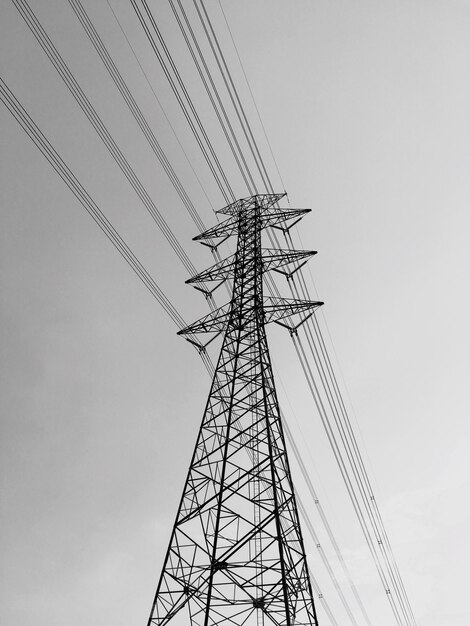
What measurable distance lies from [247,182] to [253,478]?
39.3ft

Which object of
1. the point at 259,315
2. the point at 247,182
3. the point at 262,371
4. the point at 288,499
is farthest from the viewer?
the point at 247,182

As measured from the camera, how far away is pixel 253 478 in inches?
390

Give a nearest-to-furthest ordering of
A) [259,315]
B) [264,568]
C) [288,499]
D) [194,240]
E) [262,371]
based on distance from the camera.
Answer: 1. [264,568]
2. [288,499]
3. [262,371]
4. [259,315]
5. [194,240]

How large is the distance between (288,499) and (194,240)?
10.0 meters

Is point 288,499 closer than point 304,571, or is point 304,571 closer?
point 304,571

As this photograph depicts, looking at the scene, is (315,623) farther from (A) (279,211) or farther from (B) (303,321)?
(A) (279,211)

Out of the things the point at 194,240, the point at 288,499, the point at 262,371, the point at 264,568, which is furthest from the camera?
the point at 194,240

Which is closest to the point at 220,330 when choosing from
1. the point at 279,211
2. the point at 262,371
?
the point at 262,371

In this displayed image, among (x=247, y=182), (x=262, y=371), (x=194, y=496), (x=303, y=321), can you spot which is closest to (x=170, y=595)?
(x=194, y=496)

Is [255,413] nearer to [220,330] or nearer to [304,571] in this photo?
[220,330]

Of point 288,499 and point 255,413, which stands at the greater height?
point 255,413

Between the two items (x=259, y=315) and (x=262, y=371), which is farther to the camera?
(x=259, y=315)

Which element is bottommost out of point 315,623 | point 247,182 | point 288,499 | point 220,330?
point 315,623

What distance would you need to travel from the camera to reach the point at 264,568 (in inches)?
337
